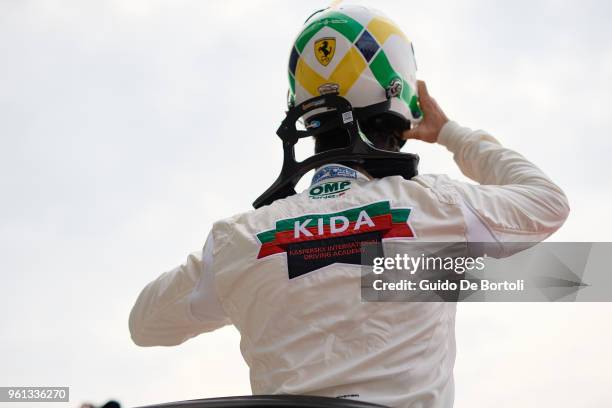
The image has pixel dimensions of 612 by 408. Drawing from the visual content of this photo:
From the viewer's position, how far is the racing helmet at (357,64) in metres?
4.81

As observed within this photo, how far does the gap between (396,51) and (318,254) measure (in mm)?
1802

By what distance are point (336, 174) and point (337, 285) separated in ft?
2.49

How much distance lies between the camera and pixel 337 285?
3.70 meters

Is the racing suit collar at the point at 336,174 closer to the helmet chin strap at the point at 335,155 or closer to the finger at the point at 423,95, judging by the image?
the helmet chin strap at the point at 335,155

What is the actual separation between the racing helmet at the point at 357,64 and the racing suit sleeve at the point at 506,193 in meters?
0.48

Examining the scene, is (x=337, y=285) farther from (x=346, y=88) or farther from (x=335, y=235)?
(x=346, y=88)

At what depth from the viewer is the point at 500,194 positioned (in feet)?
13.2

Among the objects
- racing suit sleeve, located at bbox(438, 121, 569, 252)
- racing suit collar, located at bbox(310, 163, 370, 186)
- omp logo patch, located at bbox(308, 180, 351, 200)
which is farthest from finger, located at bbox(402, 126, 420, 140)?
omp logo patch, located at bbox(308, 180, 351, 200)

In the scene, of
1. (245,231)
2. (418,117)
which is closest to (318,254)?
(245,231)

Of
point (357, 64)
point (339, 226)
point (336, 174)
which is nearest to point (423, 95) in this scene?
point (357, 64)

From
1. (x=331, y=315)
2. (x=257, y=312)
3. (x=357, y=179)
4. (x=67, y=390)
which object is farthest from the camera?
(x=67, y=390)

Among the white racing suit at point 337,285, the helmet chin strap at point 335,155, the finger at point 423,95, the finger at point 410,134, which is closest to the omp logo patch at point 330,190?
the white racing suit at point 337,285

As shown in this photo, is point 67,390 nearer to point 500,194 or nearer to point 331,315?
point 331,315

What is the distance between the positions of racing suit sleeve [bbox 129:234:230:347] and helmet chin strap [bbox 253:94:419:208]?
2.07 feet
